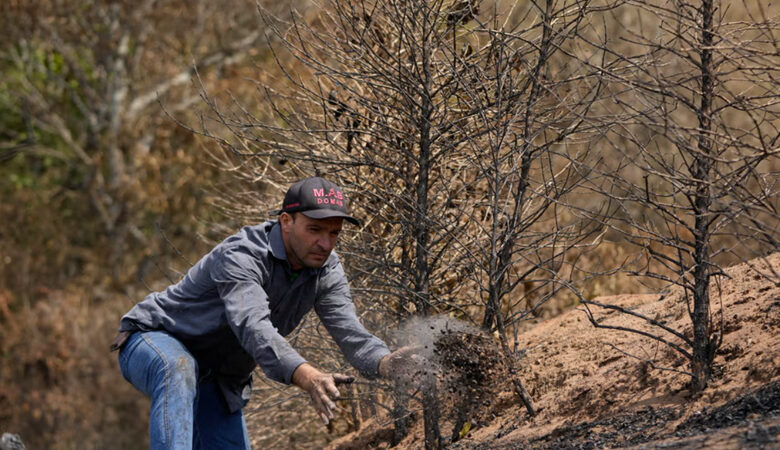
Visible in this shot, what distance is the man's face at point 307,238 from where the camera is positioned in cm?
448

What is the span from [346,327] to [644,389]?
1644 mm

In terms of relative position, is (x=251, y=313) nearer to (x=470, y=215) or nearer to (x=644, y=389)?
(x=470, y=215)

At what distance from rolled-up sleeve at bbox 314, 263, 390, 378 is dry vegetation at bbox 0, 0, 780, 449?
436 mm

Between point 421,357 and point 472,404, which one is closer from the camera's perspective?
point 421,357

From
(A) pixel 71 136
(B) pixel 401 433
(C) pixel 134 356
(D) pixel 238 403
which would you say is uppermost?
(A) pixel 71 136

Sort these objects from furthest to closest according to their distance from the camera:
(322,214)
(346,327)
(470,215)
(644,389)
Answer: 1. (470,215)
2. (644,389)
3. (346,327)
4. (322,214)

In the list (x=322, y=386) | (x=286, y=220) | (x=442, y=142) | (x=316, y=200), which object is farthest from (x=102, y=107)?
(x=322, y=386)

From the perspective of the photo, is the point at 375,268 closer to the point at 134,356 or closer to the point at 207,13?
the point at 134,356

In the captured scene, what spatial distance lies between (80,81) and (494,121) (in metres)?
16.4

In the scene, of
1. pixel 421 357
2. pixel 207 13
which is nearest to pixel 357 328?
pixel 421 357

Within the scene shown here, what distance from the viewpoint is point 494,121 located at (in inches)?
225

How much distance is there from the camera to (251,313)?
4195 millimetres

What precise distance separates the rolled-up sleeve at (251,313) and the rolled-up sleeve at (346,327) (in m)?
0.41

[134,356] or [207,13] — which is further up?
[207,13]
